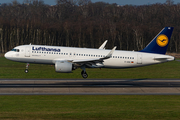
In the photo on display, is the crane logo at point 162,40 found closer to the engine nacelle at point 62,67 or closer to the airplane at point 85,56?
the airplane at point 85,56

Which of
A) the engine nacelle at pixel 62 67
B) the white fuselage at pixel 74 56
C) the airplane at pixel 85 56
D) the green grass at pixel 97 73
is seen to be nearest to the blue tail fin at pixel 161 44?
the airplane at pixel 85 56

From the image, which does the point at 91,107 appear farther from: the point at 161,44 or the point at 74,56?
the point at 161,44

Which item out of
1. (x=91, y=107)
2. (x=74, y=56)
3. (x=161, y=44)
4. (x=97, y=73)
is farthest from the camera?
(x=97, y=73)

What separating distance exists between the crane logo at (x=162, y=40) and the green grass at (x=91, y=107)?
1518 centimetres

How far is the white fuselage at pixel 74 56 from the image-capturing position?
41781 mm

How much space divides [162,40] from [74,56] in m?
13.3

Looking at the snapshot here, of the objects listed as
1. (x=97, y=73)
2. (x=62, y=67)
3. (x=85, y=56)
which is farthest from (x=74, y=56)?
(x=97, y=73)

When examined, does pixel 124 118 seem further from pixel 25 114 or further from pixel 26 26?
pixel 26 26

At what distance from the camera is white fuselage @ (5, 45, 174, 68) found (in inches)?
1645

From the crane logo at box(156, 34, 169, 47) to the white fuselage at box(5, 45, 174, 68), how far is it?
1.92 meters

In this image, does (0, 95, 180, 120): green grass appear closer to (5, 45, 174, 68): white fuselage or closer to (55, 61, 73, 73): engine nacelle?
(55, 61, 73, 73): engine nacelle

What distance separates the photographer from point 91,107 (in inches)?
998

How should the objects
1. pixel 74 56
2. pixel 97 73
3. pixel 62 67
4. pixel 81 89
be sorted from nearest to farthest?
pixel 81 89 → pixel 62 67 → pixel 74 56 → pixel 97 73

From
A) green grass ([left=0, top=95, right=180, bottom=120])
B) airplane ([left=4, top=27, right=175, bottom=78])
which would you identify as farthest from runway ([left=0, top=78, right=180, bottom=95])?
airplane ([left=4, top=27, right=175, bottom=78])
